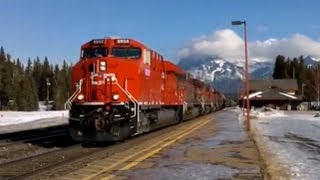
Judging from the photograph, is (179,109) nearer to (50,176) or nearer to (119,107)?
(119,107)

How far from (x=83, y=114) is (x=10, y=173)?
7.55 meters

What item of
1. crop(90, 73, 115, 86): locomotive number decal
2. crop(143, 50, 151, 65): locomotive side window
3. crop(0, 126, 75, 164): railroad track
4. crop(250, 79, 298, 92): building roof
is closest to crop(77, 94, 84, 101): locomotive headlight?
crop(90, 73, 115, 86): locomotive number decal

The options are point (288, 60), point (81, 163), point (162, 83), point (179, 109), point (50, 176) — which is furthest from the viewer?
point (288, 60)

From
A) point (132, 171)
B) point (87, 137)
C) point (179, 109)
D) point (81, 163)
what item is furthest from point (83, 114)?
point (179, 109)

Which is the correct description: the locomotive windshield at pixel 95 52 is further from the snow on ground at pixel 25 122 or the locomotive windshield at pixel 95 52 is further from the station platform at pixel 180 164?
the snow on ground at pixel 25 122

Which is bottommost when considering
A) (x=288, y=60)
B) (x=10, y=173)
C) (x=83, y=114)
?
(x=10, y=173)

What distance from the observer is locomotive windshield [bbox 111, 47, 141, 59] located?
2289 centimetres

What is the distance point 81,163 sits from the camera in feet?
49.2

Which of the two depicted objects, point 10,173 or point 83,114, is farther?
point 83,114

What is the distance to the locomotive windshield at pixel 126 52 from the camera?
2289 centimetres

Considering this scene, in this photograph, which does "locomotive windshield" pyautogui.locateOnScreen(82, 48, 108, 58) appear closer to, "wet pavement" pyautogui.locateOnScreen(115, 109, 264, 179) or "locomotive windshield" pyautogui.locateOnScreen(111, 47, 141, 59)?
"locomotive windshield" pyautogui.locateOnScreen(111, 47, 141, 59)

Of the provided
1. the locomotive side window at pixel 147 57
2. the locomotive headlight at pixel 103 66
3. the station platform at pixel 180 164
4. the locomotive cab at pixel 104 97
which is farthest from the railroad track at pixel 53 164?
the locomotive side window at pixel 147 57

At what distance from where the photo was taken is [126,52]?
23141 mm

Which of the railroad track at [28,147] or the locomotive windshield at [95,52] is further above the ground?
the locomotive windshield at [95,52]
